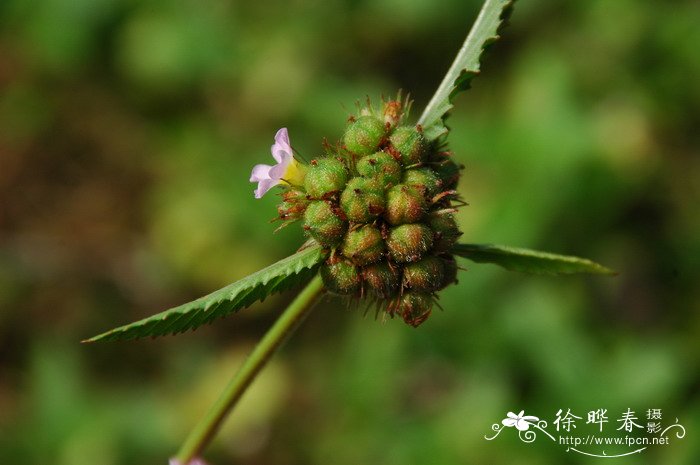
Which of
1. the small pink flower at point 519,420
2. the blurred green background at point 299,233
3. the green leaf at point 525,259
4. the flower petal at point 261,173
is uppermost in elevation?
the flower petal at point 261,173

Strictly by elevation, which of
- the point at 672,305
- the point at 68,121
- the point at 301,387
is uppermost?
the point at 68,121

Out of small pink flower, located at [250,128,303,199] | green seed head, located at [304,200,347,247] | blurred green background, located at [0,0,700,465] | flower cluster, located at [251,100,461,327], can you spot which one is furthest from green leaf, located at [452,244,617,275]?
blurred green background, located at [0,0,700,465]

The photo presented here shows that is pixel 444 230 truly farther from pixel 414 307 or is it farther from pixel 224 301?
pixel 224 301

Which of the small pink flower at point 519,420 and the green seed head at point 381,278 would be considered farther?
the small pink flower at point 519,420

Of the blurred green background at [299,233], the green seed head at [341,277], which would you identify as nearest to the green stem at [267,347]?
the green seed head at [341,277]

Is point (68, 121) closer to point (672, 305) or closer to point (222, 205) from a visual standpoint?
point (222, 205)

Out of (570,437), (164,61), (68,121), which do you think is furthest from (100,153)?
(570,437)

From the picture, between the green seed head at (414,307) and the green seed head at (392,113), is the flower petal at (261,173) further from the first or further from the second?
the green seed head at (414,307)

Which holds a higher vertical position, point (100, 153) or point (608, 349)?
point (100, 153)
